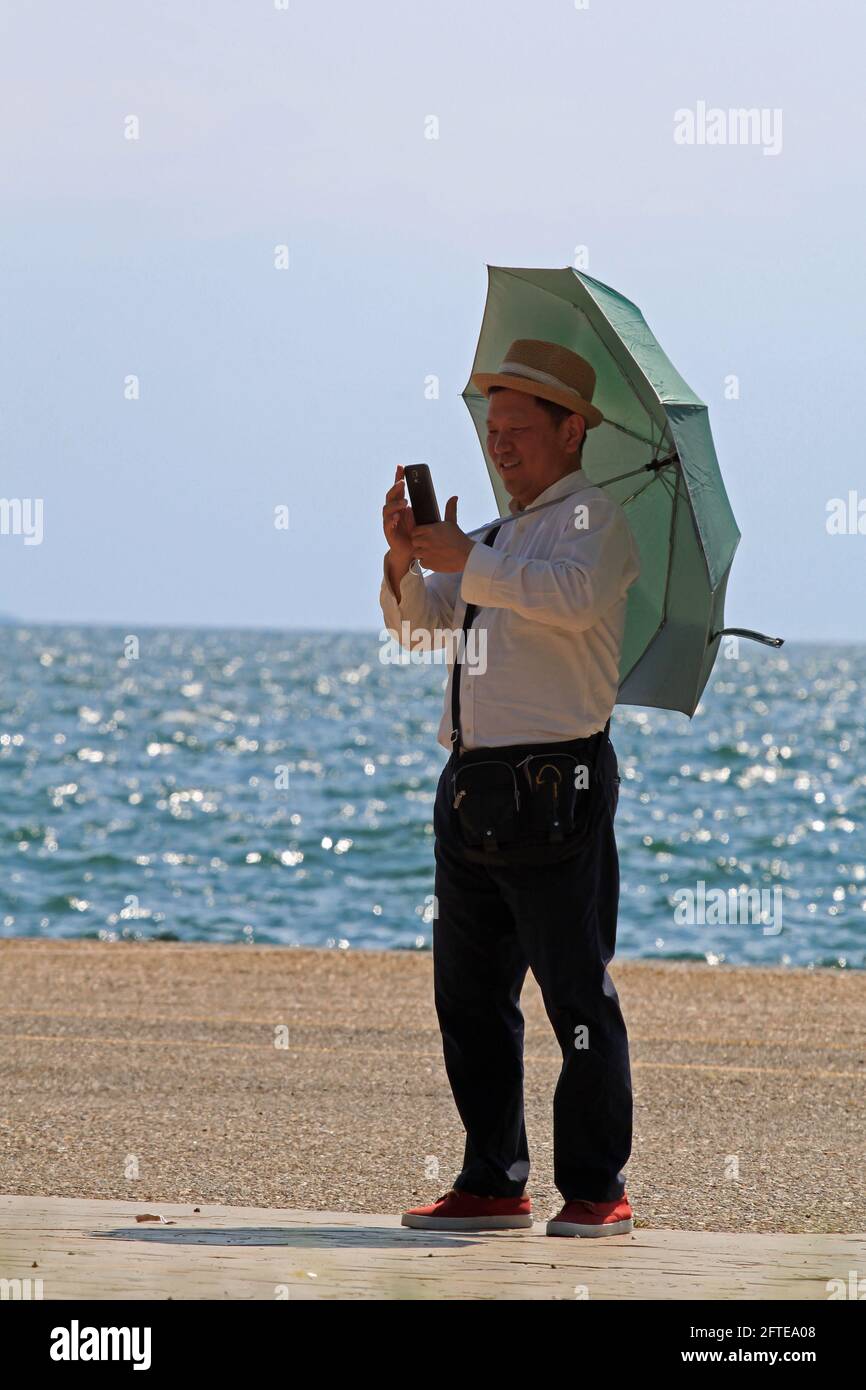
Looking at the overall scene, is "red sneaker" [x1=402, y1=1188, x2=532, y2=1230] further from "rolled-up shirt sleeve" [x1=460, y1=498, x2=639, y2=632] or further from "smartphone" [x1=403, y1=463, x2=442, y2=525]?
"smartphone" [x1=403, y1=463, x2=442, y2=525]

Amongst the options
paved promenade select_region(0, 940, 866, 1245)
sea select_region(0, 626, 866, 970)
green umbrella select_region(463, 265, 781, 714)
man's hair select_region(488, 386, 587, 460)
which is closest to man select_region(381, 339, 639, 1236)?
man's hair select_region(488, 386, 587, 460)

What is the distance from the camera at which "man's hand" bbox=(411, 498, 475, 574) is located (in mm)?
4492

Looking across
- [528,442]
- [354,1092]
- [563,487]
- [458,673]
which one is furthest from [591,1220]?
[354,1092]

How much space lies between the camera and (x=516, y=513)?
15.5 feet

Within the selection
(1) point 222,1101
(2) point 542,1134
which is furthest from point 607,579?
(1) point 222,1101

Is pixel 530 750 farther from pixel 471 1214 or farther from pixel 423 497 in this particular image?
pixel 471 1214

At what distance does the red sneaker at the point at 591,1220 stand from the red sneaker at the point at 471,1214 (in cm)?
17

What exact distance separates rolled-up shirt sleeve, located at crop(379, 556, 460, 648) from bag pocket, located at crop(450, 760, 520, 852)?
0.44m

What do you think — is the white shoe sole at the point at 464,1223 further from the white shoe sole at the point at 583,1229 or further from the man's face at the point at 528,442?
the man's face at the point at 528,442

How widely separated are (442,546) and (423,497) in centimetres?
18

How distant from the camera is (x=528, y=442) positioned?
4641mm

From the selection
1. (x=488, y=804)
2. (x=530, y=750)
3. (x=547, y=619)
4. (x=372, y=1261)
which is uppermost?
(x=547, y=619)

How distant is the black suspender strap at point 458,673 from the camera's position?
4.66 m

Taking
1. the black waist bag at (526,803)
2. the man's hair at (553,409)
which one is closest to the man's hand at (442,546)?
the man's hair at (553,409)
